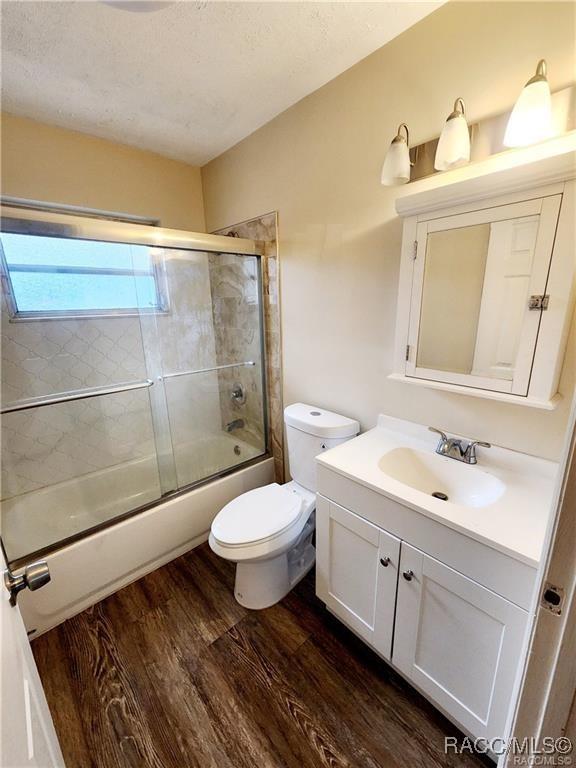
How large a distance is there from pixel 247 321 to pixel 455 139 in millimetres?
1455

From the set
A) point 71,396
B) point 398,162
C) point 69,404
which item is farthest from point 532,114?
point 69,404

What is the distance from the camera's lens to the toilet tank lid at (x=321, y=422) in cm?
156

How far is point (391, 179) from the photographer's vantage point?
1.17m

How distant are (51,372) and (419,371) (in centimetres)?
197

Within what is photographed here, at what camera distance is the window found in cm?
163

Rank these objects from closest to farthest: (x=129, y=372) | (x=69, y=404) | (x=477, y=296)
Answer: (x=477, y=296) < (x=69, y=404) < (x=129, y=372)

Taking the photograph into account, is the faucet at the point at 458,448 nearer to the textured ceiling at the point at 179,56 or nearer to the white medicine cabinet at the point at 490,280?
the white medicine cabinet at the point at 490,280

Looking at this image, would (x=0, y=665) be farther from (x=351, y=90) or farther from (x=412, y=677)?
(x=351, y=90)

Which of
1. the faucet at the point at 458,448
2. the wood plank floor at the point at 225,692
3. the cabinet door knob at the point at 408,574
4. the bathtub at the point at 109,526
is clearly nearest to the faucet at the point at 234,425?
the bathtub at the point at 109,526

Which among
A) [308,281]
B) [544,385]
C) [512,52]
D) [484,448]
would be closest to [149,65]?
[308,281]

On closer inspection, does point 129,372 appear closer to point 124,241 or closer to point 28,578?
point 124,241

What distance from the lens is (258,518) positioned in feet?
4.88

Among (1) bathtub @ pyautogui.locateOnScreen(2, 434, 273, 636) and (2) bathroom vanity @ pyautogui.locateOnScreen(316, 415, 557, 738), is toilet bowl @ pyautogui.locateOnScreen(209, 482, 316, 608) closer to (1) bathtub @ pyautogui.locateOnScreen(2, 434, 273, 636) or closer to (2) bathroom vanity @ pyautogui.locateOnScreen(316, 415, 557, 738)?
(2) bathroom vanity @ pyautogui.locateOnScreen(316, 415, 557, 738)

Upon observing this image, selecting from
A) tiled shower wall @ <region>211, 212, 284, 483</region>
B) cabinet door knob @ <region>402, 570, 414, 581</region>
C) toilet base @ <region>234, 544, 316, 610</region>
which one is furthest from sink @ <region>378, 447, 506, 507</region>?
tiled shower wall @ <region>211, 212, 284, 483</region>
